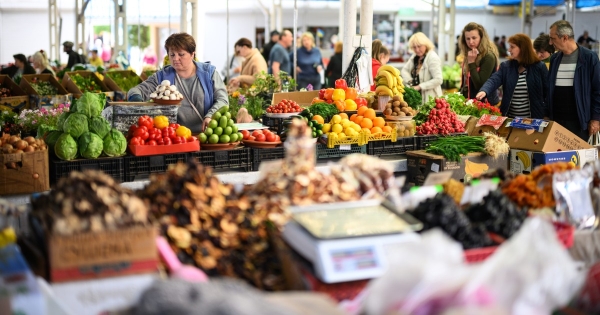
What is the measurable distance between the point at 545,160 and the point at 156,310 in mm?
4489

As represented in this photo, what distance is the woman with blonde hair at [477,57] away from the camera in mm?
7707

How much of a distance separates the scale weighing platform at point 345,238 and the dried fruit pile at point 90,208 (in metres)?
0.51

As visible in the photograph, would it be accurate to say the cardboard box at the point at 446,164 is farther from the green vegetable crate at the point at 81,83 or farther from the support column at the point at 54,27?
the support column at the point at 54,27

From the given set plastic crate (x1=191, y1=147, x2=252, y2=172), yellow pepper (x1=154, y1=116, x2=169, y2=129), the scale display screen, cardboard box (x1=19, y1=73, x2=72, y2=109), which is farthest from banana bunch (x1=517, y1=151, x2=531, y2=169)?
cardboard box (x1=19, y1=73, x2=72, y2=109)

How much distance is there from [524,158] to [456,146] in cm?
58

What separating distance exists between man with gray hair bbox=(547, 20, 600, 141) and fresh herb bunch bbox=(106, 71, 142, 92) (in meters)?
6.45

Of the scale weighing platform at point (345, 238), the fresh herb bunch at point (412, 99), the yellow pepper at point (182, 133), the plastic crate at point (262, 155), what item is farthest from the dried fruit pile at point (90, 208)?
the fresh herb bunch at point (412, 99)

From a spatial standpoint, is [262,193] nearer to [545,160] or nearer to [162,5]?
[545,160]

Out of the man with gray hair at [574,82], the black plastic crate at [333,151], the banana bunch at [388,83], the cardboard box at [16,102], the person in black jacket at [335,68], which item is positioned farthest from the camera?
the person in black jacket at [335,68]

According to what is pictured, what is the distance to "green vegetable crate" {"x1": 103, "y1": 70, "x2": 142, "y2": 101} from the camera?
1017 centimetres

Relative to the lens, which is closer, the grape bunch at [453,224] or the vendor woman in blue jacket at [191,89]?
the grape bunch at [453,224]

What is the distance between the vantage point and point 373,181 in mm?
3020

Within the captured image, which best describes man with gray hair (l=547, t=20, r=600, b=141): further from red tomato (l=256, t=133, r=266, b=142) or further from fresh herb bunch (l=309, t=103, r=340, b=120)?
red tomato (l=256, t=133, r=266, b=142)

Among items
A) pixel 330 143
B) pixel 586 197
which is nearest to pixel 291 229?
pixel 586 197
